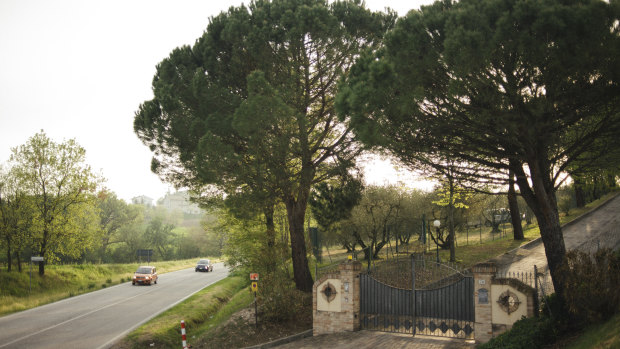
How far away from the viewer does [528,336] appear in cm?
856

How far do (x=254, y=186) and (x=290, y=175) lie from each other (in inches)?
54.7

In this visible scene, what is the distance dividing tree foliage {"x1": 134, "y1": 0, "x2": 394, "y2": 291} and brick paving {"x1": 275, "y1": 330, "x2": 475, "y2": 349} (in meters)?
5.29

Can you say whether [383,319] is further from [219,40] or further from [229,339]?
[219,40]

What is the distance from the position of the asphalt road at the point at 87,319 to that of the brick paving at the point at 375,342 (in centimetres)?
624

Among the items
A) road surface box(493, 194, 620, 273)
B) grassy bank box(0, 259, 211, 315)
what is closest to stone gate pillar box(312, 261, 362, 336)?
road surface box(493, 194, 620, 273)

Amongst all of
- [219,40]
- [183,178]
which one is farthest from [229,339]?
[219,40]

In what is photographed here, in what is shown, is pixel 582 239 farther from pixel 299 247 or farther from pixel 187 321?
pixel 187 321

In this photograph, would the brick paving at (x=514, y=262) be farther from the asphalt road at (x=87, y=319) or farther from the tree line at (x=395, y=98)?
the asphalt road at (x=87, y=319)

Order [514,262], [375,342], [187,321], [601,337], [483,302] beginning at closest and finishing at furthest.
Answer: [601,337] → [483,302] → [375,342] → [187,321] → [514,262]

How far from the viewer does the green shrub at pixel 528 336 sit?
27.6 ft

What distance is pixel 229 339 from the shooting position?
13.4 m

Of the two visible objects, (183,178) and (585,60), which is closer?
(585,60)

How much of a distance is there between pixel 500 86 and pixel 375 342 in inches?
→ 279

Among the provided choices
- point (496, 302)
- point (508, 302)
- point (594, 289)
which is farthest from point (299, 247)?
point (594, 289)
